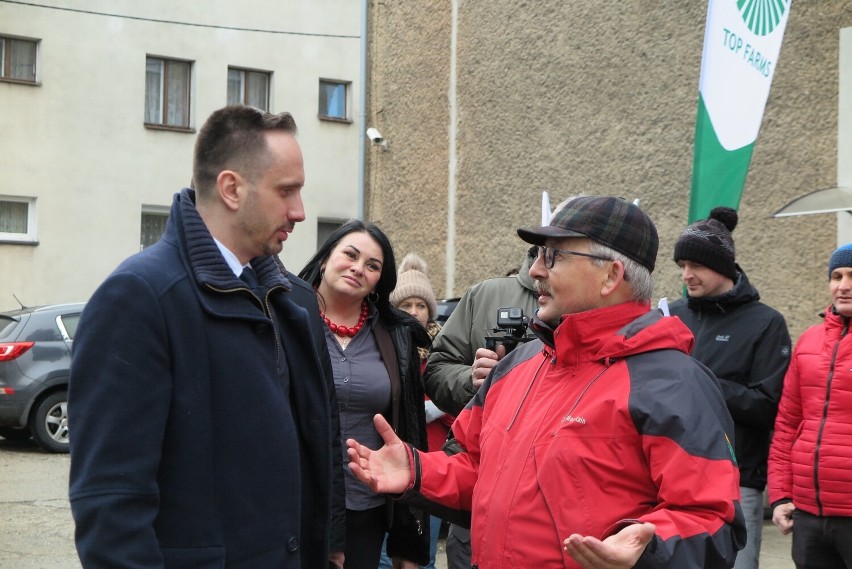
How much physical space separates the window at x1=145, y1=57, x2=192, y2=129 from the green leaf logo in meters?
16.7

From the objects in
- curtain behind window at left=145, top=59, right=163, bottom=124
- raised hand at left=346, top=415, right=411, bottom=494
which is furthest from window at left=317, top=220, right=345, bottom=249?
raised hand at left=346, top=415, right=411, bottom=494

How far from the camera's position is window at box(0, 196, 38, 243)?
67.8 feet

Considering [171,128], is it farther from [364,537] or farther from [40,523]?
[364,537]

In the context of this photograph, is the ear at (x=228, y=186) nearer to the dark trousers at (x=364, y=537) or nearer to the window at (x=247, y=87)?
the dark trousers at (x=364, y=537)

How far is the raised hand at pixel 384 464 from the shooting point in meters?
3.27

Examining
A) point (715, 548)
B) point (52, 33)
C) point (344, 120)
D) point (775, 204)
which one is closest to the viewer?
point (715, 548)

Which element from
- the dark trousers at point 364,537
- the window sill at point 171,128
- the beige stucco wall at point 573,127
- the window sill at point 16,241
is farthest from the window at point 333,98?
the dark trousers at point 364,537

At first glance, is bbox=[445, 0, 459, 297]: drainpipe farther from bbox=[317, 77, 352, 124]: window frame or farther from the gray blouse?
the gray blouse

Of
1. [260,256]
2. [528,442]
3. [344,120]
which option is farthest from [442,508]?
[344,120]

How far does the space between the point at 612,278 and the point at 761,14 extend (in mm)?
4785

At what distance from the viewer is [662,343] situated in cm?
300

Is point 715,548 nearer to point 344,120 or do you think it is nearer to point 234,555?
point 234,555

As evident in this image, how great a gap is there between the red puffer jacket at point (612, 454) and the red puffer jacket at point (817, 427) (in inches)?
83.9

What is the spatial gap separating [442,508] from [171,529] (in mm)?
1040
